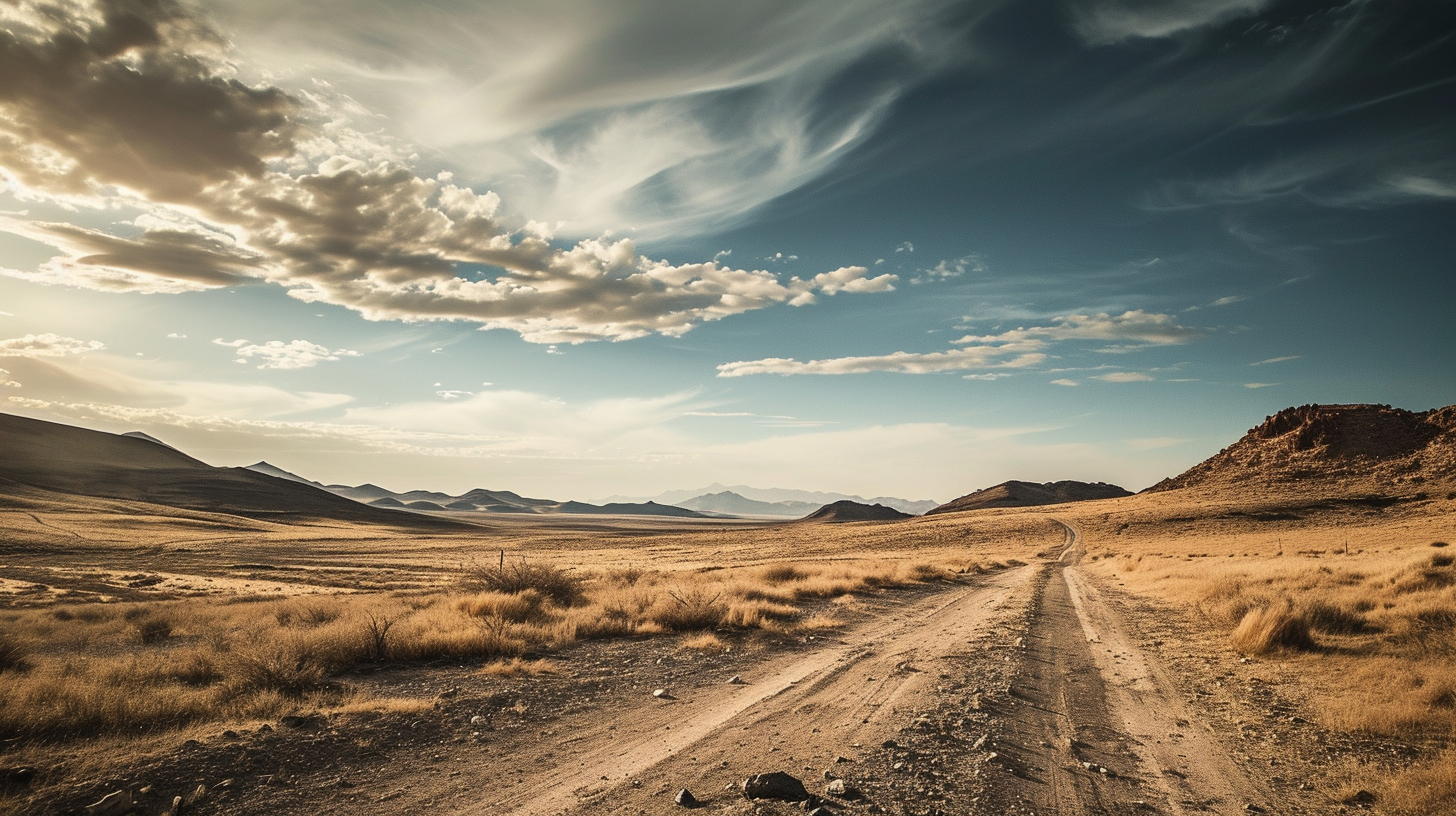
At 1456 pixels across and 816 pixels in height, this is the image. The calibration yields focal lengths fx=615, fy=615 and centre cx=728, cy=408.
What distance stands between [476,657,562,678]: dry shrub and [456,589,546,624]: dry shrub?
147 inches

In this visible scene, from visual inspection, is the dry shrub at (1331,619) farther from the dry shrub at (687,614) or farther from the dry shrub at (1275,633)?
the dry shrub at (687,614)

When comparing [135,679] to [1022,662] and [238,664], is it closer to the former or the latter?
[238,664]

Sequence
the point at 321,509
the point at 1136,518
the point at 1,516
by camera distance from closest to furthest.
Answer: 1. the point at 1136,518
2. the point at 1,516
3. the point at 321,509

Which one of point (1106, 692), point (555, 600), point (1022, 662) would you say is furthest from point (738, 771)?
point (555, 600)

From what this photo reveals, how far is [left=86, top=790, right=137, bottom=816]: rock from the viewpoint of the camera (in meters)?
4.67

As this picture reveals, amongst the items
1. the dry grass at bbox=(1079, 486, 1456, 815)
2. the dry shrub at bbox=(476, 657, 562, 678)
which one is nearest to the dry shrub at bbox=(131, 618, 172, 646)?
the dry shrub at bbox=(476, 657, 562, 678)

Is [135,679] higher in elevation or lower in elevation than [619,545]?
higher

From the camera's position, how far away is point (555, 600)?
17469mm

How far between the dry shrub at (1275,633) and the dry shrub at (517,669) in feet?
39.6

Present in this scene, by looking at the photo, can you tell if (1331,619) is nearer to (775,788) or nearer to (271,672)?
(775,788)

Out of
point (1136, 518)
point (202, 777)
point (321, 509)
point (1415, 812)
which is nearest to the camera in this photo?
point (1415, 812)

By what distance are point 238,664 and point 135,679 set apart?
1.29 meters

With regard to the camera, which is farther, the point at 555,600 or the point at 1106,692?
the point at 555,600

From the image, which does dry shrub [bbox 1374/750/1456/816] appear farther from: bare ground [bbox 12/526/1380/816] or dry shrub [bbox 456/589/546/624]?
dry shrub [bbox 456/589/546/624]
